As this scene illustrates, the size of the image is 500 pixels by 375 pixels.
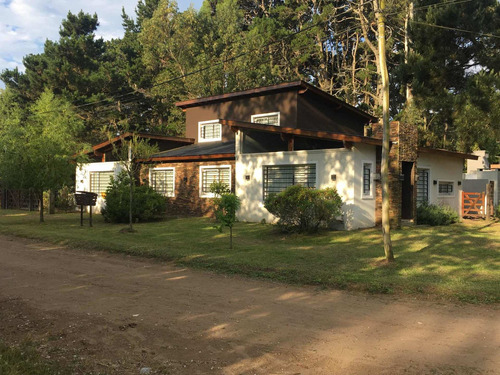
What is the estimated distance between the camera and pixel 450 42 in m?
24.0

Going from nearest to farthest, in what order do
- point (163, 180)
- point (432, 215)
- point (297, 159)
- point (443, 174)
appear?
point (297, 159), point (432, 215), point (443, 174), point (163, 180)

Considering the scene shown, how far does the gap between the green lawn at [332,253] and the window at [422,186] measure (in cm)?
293

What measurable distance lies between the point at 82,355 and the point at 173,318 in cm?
147

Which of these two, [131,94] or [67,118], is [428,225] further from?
[131,94]

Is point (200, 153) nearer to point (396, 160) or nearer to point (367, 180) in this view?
point (367, 180)

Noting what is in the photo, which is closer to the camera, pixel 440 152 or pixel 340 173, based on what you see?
pixel 340 173

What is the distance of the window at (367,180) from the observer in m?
16.0

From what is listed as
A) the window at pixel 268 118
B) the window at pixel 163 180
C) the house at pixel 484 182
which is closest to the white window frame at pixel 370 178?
the window at pixel 268 118

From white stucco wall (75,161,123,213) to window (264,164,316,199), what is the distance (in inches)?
396

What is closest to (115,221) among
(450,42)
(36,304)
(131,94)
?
(36,304)

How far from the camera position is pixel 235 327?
535 cm

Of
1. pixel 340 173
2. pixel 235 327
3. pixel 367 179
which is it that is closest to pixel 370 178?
pixel 367 179

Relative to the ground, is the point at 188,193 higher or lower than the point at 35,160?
lower

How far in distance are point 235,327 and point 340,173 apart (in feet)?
36.7
